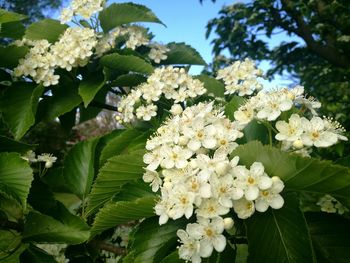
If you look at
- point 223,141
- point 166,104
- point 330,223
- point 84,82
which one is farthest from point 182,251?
point 84,82

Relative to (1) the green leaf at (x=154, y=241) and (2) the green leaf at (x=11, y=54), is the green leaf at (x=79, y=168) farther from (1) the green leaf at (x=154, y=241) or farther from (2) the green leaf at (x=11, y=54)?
(1) the green leaf at (x=154, y=241)

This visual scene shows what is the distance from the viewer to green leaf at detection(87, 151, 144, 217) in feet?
3.95

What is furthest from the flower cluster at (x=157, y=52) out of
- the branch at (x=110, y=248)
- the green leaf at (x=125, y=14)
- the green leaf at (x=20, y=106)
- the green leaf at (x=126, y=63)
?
the branch at (x=110, y=248)

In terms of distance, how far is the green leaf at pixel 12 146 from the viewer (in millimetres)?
1523

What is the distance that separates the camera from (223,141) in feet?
3.55

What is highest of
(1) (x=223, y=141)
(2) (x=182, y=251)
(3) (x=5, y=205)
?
(1) (x=223, y=141)

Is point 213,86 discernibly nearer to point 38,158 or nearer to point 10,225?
point 38,158

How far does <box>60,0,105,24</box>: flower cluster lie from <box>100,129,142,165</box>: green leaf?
74 cm

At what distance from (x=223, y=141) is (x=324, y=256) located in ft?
1.28

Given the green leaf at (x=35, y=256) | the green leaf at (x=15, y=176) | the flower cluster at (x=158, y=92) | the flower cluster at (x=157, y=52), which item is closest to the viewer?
the green leaf at (x=15, y=176)

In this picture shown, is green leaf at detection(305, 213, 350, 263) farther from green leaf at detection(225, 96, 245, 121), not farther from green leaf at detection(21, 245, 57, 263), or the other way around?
green leaf at detection(21, 245, 57, 263)

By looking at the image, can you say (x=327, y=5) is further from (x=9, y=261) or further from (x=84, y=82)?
(x=9, y=261)

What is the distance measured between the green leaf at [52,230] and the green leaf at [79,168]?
27 cm

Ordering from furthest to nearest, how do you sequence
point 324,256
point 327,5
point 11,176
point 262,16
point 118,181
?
1. point 262,16
2. point 327,5
3. point 11,176
4. point 118,181
5. point 324,256
